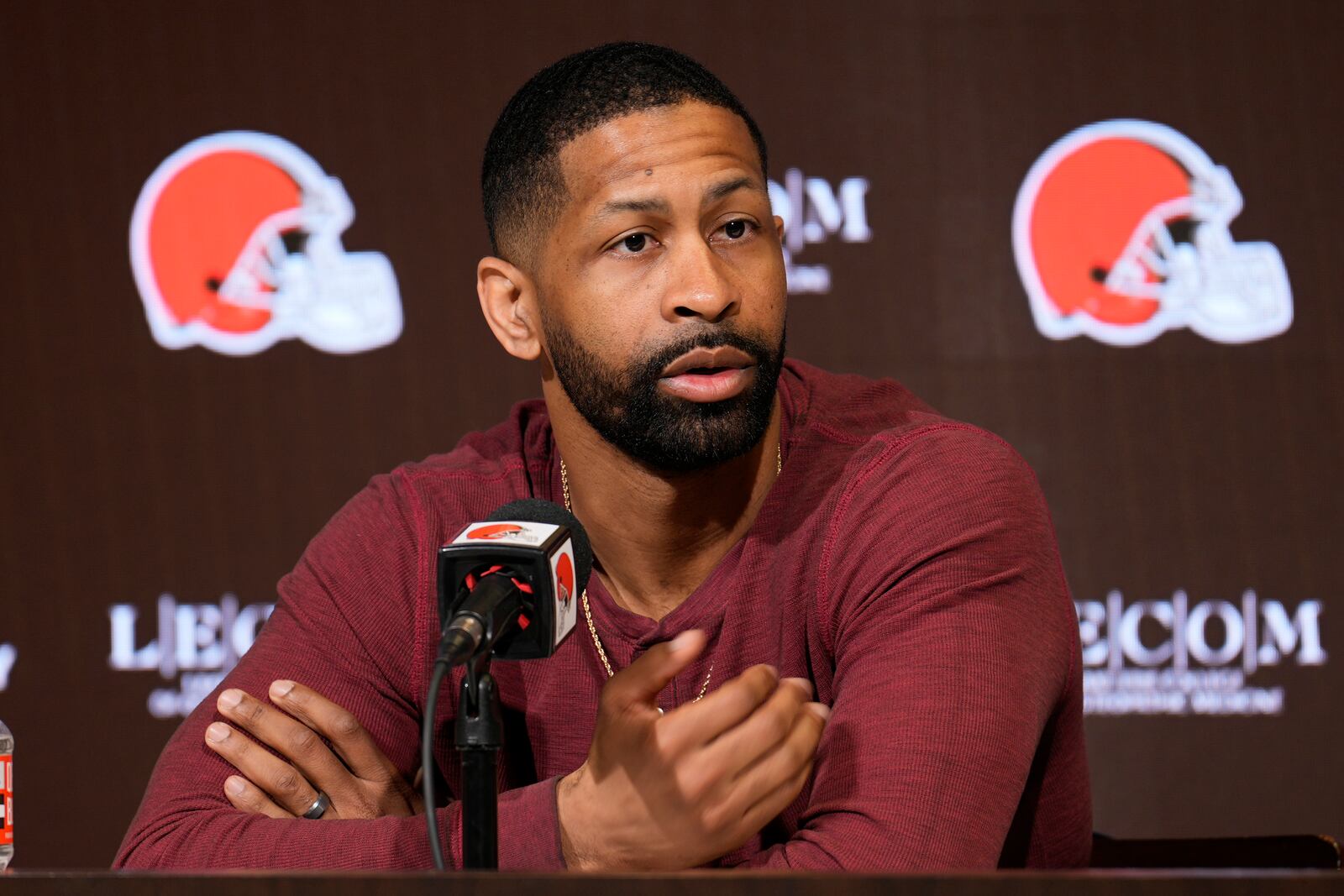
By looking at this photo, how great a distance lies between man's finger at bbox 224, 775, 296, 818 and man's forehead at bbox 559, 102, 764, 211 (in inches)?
35.1

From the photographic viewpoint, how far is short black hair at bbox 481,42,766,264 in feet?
6.25

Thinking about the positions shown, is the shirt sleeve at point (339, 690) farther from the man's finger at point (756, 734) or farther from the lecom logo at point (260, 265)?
the lecom logo at point (260, 265)

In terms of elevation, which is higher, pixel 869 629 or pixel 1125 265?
pixel 1125 265

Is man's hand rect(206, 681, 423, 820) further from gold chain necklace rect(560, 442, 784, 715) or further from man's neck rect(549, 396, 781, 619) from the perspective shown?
man's neck rect(549, 396, 781, 619)

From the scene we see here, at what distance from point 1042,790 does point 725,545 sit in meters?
0.55

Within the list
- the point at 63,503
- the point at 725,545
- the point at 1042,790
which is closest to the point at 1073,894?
the point at 1042,790

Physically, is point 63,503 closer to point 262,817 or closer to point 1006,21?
point 262,817

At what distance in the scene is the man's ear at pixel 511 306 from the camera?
81.3 inches

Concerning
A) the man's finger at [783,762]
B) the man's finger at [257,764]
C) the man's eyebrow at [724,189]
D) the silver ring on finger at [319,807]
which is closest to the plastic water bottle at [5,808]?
the man's finger at [257,764]

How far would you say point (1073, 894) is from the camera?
2.65 feet

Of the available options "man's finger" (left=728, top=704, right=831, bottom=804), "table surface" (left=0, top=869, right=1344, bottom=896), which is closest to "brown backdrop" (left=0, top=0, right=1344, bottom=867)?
"man's finger" (left=728, top=704, right=831, bottom=804)

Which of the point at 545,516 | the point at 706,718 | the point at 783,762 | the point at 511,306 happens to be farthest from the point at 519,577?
the point at 511,306

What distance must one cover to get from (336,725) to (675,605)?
510 millimetres

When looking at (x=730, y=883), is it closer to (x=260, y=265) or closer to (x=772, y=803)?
(x=772, y=803)
